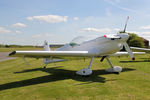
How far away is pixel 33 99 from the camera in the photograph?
4.84 m

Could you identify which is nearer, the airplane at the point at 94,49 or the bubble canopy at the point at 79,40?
the airplane at the point at 94,49

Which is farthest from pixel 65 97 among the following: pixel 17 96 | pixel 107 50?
pixel 107 50

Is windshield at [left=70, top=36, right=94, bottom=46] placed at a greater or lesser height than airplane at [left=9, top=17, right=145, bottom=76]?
greater

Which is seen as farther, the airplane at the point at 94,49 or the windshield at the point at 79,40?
the windshield at the point at 79,40

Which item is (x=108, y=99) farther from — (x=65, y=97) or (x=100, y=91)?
(x=65, y=97)

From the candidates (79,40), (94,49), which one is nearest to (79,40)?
(79,40)

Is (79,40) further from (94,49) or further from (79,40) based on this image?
(94,49)

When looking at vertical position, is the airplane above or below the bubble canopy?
below

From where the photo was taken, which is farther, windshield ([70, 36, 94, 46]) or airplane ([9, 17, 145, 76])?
windshield ([70, 36, 94, 46])

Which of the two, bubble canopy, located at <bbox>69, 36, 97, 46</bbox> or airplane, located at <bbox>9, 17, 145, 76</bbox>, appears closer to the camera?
airplane, located at <bbox>9, 17, 145, 76</bbox>

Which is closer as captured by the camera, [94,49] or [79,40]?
[94,49]

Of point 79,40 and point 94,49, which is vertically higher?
point 79,40

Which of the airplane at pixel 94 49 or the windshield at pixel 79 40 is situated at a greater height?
the windshield at pixel 79 40

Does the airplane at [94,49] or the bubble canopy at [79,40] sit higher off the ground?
the bubble canopy at [79,40]
